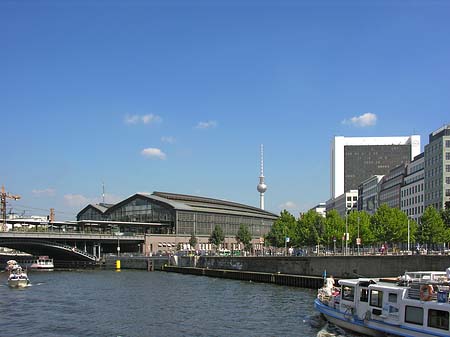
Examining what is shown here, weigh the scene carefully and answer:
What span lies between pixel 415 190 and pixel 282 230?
53.8 m

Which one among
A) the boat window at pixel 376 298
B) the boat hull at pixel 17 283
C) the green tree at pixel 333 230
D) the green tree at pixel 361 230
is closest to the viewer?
the boat window at pixel 376 298

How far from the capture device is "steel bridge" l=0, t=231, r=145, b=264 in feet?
485

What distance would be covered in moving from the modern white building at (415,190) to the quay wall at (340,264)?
80016 mm

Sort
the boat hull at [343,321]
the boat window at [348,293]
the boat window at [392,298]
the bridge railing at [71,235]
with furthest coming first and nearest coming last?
the bridge railing at [71,235] < the boat window at [348,293] < the boat hull at [343,321] < the boat window at [392,298]

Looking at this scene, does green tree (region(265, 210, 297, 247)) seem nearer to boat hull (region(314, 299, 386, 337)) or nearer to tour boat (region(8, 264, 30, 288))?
tour boat (region(8, 264, 30, 288))

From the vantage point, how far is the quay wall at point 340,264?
81.4m

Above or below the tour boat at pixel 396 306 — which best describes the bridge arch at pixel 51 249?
below

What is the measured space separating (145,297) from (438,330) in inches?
1872

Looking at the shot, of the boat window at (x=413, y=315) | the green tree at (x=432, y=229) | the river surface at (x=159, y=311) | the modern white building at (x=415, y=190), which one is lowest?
the river surface at (x=159, y=311)

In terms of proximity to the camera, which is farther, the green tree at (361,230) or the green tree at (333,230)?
the green tree at (333,230)

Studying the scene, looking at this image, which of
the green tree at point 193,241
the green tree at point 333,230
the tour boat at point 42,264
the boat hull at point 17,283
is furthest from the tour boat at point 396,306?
the green tree at point 193,241

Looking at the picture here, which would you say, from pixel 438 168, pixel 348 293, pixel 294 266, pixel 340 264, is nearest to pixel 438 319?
pixel 348 293

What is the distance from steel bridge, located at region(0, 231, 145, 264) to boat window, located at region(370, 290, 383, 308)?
4437 inches

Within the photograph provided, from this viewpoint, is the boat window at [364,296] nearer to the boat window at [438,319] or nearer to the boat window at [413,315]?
the boat window at [413,315]
